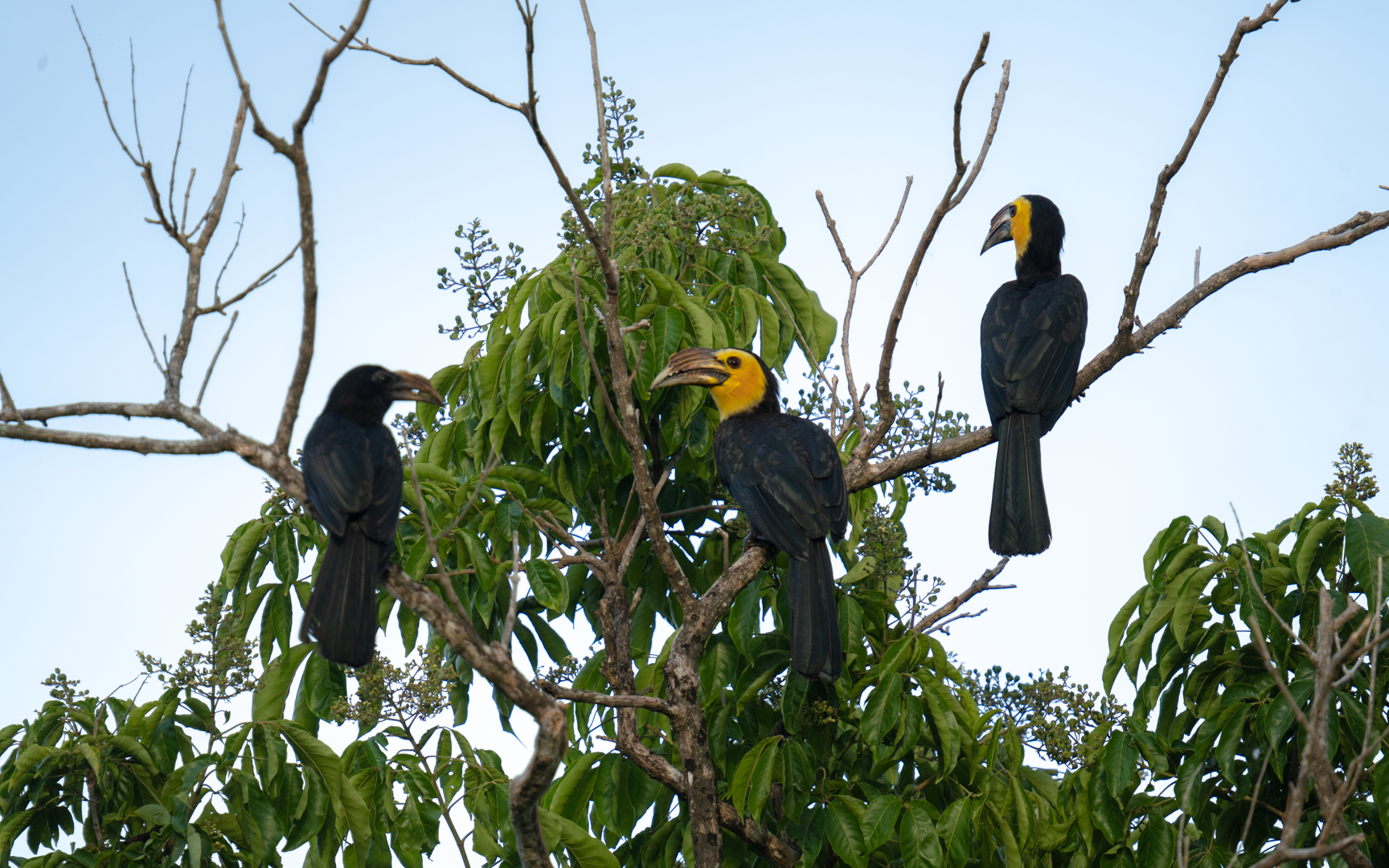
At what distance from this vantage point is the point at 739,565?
4328mm

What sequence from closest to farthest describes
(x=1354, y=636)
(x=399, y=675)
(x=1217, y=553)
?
(x=1354, y=636) < (x=399, y=675) < (x=1217, y=553)

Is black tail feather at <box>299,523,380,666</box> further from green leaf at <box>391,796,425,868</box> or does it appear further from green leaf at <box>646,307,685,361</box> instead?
green leaf at <box>646,307,685,361</box>

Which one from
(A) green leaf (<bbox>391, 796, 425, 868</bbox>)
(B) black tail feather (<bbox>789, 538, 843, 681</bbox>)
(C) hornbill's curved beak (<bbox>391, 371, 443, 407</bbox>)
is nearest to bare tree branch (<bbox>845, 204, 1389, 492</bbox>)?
(B) black tail feather (<bbox>789, 538, 843, 681</bbox>)

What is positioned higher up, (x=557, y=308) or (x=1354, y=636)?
(x=557, y=308)

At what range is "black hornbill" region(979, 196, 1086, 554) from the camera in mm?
4336

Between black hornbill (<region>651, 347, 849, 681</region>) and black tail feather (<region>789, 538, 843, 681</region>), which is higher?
black hornbill (<region>651, 347, 849, 681</region>)

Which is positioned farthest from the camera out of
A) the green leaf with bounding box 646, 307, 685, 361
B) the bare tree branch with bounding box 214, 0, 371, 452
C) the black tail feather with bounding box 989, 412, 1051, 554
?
the green leaf with bounding box 646, 307, 685, 361

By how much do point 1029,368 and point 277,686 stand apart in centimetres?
302

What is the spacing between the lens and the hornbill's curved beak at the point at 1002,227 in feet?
18.9

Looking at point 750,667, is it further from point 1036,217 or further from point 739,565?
point 1036,217

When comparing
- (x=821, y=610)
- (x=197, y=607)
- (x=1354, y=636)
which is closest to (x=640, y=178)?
(x=821, y=610)

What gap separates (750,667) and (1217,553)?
1.64 meters

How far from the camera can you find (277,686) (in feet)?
12.9

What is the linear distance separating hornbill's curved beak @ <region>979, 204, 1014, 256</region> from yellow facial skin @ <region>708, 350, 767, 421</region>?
1516 millimetres
